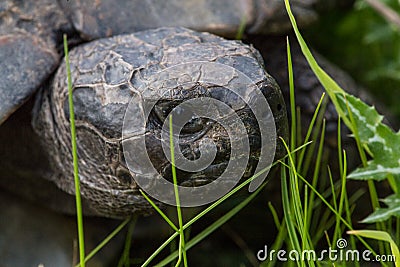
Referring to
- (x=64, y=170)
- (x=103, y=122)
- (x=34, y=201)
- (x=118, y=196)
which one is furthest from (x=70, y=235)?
(x=103, y=122)

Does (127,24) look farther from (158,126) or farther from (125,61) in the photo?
(158,126)

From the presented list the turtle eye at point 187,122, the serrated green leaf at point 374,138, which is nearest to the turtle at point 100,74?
the turtle eye at point 187,122

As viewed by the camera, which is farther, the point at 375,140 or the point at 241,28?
the point at 241,28
